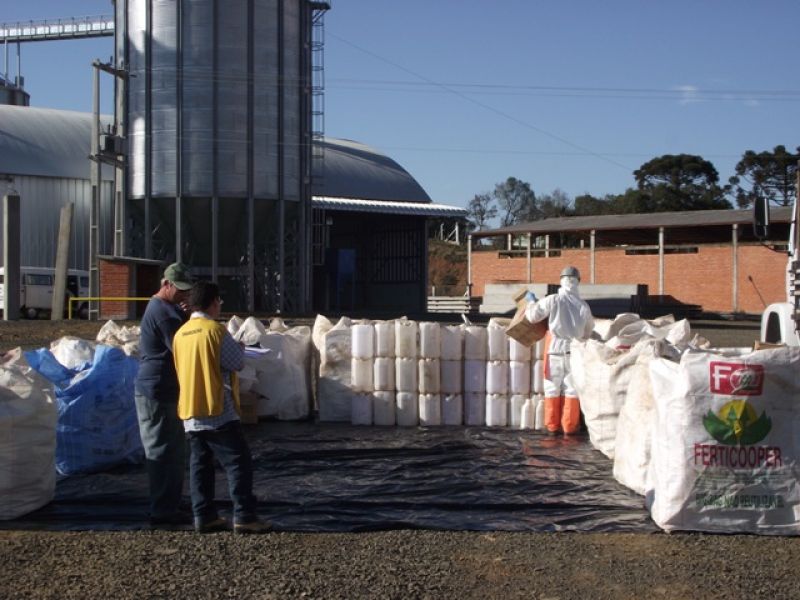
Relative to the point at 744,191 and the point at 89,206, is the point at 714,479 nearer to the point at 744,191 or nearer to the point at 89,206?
the point at 89,206

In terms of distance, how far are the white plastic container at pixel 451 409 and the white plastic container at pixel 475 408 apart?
11cm

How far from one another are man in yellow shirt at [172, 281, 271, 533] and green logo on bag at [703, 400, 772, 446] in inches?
117

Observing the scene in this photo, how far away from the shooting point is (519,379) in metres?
10.9

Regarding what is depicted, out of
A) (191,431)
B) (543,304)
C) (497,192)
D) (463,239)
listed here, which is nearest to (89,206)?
(543,304)

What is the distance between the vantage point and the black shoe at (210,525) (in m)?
6.32

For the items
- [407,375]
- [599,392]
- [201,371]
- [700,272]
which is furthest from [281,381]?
[700,272]

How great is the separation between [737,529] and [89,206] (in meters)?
33.2

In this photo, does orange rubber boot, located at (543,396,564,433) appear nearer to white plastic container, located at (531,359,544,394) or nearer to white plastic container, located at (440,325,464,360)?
white plastic container, located at (531,359,544,394)

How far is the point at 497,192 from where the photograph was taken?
100000 mm

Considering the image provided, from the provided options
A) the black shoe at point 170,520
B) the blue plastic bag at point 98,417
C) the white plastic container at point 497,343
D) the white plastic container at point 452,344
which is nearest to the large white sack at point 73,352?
the blue plastic bag at point 98,417

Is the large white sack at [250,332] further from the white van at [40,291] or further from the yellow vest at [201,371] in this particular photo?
the white van at [40,291]

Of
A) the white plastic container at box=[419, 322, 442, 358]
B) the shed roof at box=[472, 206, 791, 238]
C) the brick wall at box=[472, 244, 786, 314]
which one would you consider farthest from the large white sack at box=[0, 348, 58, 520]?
the brick wall at box=[472, 244, 786, 314]

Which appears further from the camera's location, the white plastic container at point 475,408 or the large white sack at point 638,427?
the white plastic container at point 475,408

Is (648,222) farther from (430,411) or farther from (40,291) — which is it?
(430,411)
